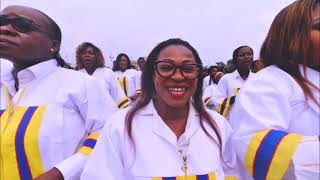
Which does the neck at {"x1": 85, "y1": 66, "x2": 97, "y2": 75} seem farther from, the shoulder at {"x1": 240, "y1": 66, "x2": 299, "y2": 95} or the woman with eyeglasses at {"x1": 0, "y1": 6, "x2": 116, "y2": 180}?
the shoulder at {"x1": 240, "y1": 66, "x2": 299, "y2": 95}

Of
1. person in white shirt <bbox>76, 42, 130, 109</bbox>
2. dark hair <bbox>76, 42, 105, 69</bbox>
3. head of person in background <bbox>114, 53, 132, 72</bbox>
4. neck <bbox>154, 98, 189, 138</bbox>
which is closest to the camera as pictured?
neck <bbox>154, 98, 189, 138</bbox>

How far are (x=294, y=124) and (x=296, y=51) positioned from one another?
1.08 feet

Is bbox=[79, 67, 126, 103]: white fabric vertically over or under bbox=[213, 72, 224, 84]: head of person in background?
over

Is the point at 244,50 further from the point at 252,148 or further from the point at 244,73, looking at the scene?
the point at 252,148

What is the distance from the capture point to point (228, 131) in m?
2.12

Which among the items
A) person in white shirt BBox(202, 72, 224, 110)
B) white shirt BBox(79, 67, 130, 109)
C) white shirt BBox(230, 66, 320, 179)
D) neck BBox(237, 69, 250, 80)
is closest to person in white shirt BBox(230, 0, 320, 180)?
white shirt BBox(230, 66, 320, 179)

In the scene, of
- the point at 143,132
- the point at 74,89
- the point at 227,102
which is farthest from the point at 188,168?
the point at 227,102

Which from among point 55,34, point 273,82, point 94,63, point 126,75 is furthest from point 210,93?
point 273,82

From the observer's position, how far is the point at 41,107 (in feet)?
7.73

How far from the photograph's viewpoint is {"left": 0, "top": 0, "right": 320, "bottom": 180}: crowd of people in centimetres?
170

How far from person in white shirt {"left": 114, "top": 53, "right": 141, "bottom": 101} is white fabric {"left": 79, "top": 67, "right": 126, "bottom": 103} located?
279 centimetres

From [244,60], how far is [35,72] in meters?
4.58

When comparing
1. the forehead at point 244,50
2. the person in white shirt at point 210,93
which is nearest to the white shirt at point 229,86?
the person in white shirt at point 210,93

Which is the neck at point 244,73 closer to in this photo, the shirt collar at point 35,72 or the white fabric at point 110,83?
the white fabric at point 110,83
